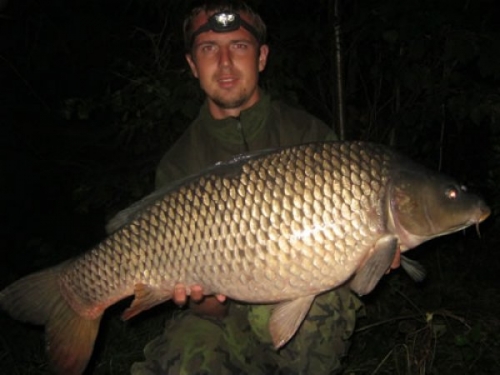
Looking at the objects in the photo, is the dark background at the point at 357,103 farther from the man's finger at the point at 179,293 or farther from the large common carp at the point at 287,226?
the man's finger at the point at 179,293

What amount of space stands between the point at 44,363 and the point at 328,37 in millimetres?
2393

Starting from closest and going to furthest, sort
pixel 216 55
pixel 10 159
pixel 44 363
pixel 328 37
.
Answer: pixel 216 55 < pixel 44 363 < pixel 328 37 < pixel 10 159

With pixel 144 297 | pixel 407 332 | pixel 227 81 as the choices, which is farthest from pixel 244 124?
pixel 407 332

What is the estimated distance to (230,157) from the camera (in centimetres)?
202

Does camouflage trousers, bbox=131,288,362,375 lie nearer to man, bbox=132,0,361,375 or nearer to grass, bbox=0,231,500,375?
man, bbox=132,0,361,375

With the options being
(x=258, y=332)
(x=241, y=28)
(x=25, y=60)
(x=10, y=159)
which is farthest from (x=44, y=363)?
(x=10, y=159)

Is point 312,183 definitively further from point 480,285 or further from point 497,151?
point 497,151

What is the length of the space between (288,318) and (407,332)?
1.16 metres

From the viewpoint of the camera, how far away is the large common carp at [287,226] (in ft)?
5.79

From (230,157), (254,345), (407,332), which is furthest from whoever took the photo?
(407,332)

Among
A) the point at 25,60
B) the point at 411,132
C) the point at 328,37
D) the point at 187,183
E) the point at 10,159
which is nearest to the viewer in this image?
the point at 187,183

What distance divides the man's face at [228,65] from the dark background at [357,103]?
0.48 metres

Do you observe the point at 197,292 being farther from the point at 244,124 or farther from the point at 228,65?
the point at 228,65

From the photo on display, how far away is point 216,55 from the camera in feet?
7.80
